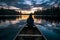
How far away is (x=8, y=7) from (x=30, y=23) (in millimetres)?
30154

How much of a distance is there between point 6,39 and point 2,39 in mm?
279

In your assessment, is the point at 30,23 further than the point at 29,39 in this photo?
Yes

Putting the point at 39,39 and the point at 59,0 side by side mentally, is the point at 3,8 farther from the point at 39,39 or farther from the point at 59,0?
the point at 39,39

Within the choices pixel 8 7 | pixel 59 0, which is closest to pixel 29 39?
pixel 8 7

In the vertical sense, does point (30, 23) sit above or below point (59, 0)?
below

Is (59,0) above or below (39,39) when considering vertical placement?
above

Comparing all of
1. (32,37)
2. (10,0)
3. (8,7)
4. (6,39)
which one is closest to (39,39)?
(32,37)

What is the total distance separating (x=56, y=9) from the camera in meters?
45.9

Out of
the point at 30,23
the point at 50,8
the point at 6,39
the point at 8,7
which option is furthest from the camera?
the point at 50,8

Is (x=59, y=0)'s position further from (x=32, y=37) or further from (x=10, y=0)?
(x=32, y=37)

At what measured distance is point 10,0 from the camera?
42.8 metres

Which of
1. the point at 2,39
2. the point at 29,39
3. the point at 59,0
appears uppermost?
the point at 59,0

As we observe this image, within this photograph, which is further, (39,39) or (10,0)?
(10,0)

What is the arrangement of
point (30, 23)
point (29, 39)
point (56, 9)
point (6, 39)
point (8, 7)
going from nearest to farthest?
1. point (29, 39)
2. point (6, 39)
3. point (30, 23)
4. point (8, 7)
5. point (56, 9)
